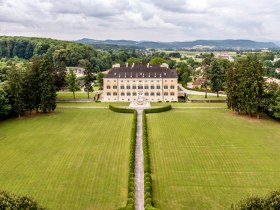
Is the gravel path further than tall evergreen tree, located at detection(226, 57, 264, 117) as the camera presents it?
No

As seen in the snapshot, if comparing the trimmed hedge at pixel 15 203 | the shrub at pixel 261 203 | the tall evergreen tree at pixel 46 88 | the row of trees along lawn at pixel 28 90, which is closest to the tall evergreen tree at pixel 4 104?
the row of trees along lawn at pixel 28 90

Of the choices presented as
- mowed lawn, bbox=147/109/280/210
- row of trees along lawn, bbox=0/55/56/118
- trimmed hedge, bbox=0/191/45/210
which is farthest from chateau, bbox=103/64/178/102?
trimmed hedge, bbox=0/191/45/210

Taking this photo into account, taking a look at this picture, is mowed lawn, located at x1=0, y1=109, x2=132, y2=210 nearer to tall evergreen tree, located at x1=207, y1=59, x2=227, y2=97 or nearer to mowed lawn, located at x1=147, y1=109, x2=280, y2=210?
mowed lawn, located at x1=147, y1=109, x2=280, y2=210

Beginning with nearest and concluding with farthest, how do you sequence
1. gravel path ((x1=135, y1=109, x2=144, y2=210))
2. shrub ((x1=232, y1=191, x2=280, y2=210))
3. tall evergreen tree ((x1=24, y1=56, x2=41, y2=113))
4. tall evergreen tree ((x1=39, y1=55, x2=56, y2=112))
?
shrub ((x1=232, y1=191, x2=280, y2=210)) → gravel path ((x1=135, y1=109, x2=144, y2=210)) → tall evergreen tree ((x1=24, y1=56, x2=41, y2=113)) → tall evergreen tree ((x1=39, y1=55, x2=56, y2=112))

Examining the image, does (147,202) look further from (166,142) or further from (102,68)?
(102,68)

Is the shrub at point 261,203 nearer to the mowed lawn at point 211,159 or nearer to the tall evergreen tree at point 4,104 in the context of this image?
the mowed lawn at point 211,159

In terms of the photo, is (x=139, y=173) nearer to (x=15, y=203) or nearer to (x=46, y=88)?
(x=15, y=203)
